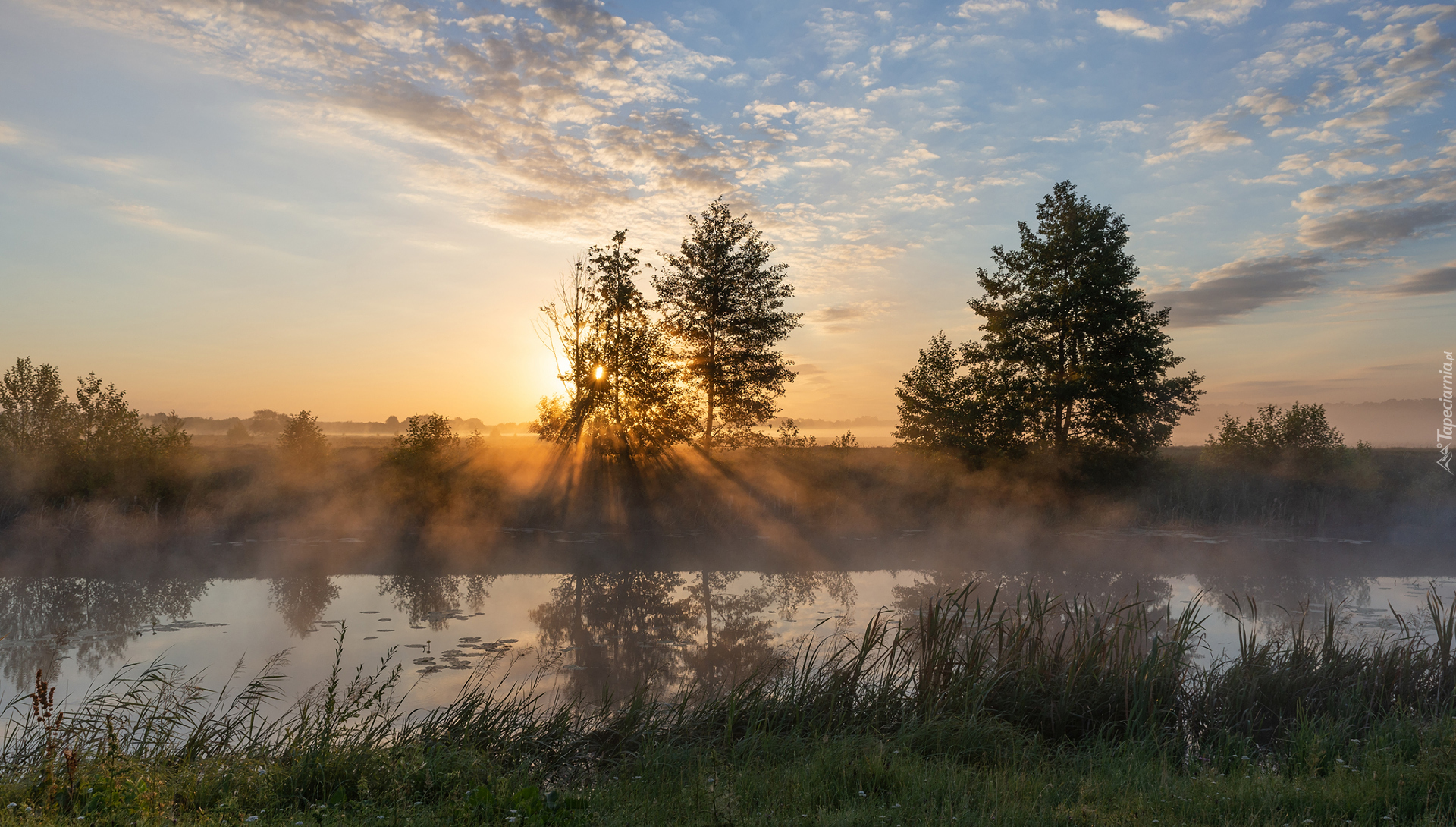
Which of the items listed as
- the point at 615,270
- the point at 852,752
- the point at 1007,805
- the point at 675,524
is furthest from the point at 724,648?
the point at 615,270

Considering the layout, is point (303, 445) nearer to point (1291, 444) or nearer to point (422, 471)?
point (422, 471)

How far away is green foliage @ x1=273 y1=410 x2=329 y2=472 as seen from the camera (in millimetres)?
24922

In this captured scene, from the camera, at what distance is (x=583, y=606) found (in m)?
14.1

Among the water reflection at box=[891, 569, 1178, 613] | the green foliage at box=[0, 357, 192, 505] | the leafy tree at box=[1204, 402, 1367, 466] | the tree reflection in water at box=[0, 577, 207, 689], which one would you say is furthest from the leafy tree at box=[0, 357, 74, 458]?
the leafy tree at box=[1204, 402, 1367, 466]

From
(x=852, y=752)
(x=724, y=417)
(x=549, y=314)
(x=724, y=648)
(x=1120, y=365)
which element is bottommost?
(x=724, y=648)

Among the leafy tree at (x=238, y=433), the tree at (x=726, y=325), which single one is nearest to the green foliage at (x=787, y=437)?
the tree at (x=726, y=325)

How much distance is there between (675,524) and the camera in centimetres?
2439

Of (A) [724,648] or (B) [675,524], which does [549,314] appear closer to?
(B) [675,524]

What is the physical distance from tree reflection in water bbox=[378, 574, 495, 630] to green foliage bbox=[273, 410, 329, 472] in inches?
421

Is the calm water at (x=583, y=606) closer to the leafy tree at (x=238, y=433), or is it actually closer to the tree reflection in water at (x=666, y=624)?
the tree reflection in water at (x=666, y=624)

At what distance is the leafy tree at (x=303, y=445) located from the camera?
24938 mm

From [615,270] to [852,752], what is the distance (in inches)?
964

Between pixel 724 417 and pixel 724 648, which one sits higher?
pixel 724 417

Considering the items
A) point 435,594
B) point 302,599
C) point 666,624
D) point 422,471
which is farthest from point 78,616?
point 422,471
